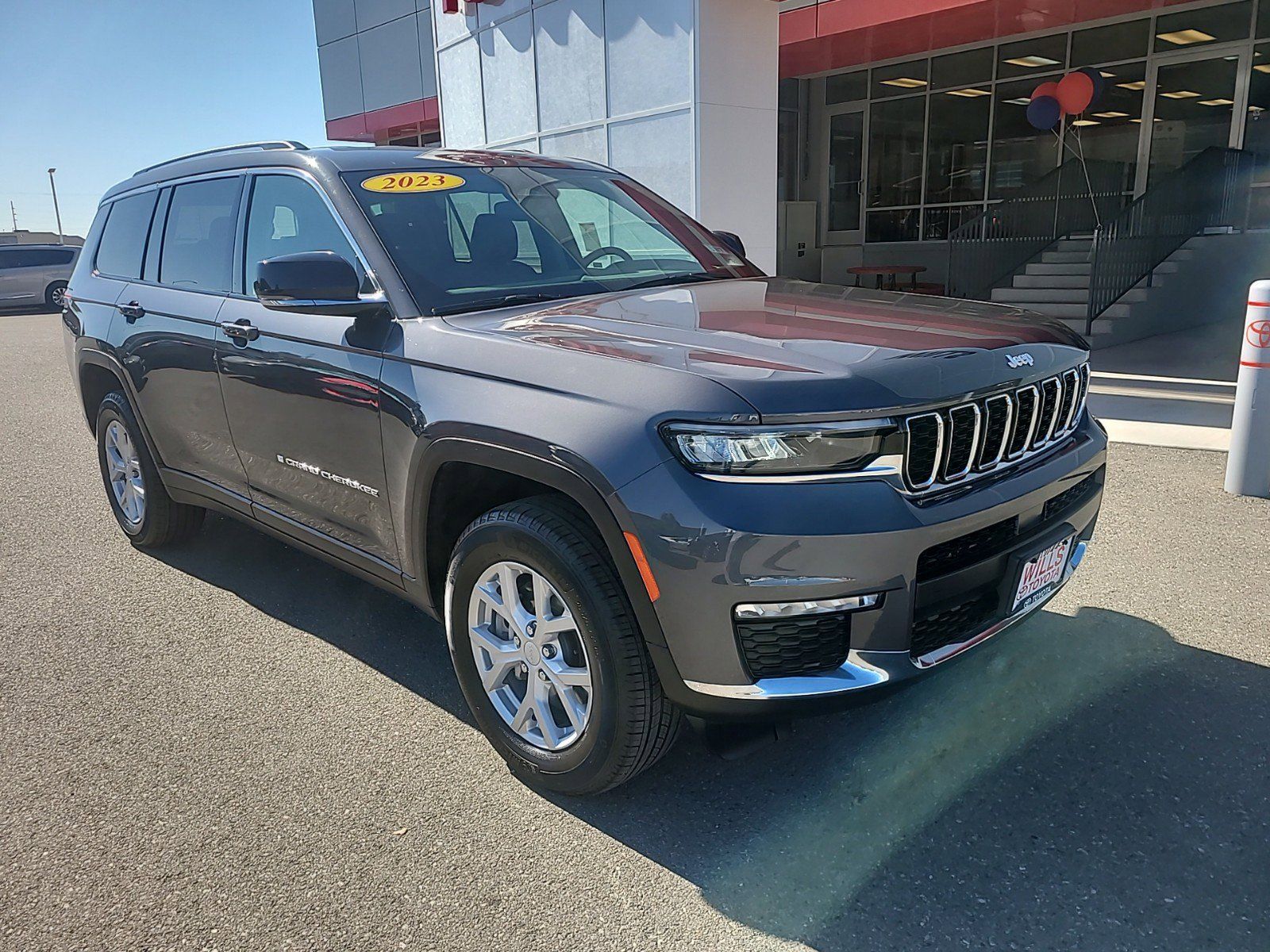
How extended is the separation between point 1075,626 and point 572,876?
2.38m

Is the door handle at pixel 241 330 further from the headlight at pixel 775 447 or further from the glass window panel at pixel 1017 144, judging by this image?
the glass window panel at pixel 1017 144

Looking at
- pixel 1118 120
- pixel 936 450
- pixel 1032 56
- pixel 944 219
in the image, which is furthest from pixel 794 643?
pixel 944 219

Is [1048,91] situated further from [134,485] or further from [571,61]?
[134,485]

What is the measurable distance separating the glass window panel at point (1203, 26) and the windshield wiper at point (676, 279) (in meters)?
14.8

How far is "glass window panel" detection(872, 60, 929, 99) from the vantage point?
18547 millimetres

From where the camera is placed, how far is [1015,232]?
14.6 meters

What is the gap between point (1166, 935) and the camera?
2219mm

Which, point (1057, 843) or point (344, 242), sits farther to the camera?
point (344, 242)

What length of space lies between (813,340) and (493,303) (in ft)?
3.66

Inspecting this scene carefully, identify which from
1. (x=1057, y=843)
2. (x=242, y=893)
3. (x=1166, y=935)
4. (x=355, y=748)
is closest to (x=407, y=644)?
(x=355, y=748)

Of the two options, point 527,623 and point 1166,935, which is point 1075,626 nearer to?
point 1166,935

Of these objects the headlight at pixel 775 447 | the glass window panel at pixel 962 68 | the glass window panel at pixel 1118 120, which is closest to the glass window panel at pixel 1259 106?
the glass window panel at pixel 1118 120

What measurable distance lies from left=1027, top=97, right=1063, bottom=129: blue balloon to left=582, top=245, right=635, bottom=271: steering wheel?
13.3 m

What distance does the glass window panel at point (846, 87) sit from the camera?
763 inches
